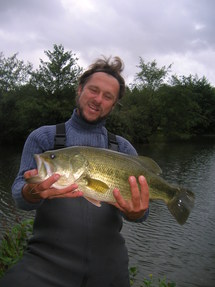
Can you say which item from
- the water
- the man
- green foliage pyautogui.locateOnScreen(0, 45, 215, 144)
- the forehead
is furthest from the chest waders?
green foliage pyautogui.locateOnScreen(0, 45, 215, 144)

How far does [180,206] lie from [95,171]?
3.73 ft

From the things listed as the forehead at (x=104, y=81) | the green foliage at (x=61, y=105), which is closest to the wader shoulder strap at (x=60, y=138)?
the forehead at (x=104, y=81)

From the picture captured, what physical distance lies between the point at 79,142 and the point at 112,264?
1.46 metres

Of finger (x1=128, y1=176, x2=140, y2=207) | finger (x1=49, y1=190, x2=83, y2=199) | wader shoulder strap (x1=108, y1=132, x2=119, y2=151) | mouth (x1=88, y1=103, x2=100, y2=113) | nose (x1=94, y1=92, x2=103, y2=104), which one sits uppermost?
nose (x1=94, y1=92, x2=103, y2=104)

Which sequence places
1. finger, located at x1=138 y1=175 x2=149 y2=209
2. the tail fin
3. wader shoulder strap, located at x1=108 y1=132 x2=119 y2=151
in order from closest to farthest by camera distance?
finger, located at x1=138 y1=175 x2=149 y2=209 → the tail fin → wader shoulder strap, located at x1=108 y1=132 x2=119 y2=151

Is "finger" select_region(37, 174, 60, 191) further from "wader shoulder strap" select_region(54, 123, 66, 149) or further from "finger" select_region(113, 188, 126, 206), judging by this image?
"wader shoulder strap" select_region(54, 123, 66, 149)

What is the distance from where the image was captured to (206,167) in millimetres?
27234

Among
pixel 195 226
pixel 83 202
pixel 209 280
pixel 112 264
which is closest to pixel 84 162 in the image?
pixel 83 202

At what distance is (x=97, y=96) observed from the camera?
146 inches

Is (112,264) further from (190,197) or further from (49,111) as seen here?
(49,111)

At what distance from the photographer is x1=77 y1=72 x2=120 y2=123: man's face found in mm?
3713

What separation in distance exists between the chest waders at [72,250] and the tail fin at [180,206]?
72 centimetres

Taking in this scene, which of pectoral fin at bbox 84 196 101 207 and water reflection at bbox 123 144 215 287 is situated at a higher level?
pectoral fin at bbox 84 196 101 207

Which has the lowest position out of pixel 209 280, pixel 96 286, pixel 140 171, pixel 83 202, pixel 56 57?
pixel 209 280
